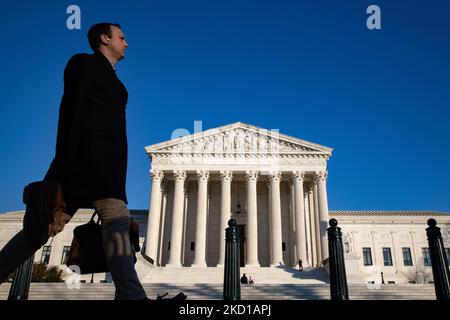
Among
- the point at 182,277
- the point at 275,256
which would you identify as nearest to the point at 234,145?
the point at 275,256

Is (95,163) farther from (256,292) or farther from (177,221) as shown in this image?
(177,221)

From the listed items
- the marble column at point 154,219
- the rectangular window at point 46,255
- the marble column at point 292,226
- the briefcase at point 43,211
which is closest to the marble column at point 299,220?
the marble column at point 292,226

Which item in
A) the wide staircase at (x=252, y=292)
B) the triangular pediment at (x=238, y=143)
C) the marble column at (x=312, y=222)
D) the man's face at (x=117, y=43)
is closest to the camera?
the man's face at (x=117, y=43)

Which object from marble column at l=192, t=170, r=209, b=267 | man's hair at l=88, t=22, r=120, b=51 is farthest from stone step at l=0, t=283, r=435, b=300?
marble column at l=192, t=170, r=209, b=267

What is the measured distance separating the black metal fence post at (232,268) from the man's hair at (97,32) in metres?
7.91

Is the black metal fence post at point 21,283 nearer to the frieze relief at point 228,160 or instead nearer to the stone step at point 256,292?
the stone step at point 256,292

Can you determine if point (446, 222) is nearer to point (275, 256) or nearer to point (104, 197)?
point (275, 256)

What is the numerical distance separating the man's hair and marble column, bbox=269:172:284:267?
108 feet

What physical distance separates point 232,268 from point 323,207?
28.4 meters

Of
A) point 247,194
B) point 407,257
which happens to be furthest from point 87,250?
point 407,257

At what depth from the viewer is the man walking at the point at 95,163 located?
3.27 meters

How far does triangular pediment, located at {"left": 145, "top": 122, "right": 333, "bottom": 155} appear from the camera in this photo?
3953cm
